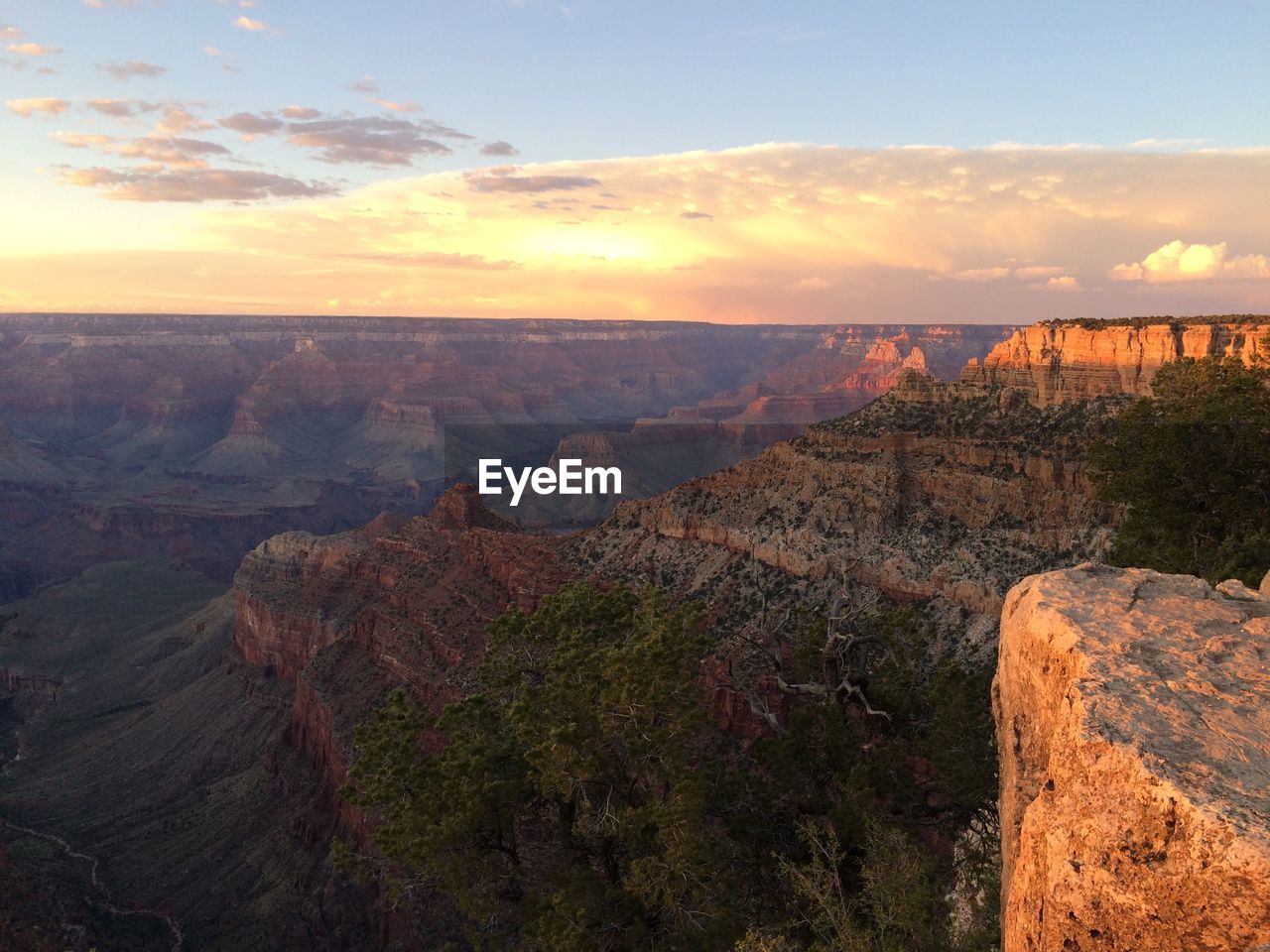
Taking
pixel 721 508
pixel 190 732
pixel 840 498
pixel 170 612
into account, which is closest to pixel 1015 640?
pixel 840 498

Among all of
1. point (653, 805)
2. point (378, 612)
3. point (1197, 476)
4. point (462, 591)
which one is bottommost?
point (378, 612)

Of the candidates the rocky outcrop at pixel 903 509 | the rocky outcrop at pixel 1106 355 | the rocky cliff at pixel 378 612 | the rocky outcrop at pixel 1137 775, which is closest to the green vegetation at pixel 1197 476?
the rocky outcrop at pixel 903 509

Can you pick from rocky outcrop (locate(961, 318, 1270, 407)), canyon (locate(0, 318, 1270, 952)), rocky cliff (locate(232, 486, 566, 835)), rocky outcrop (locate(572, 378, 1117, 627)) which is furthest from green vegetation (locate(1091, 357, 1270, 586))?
rocky cliff (locate(232, 486, 566, 835))

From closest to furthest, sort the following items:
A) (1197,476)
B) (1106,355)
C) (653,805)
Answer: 1. (653,805)
2. (1197,476)
3. (1106,355)

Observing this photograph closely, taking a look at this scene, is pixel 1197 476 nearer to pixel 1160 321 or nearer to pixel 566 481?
pixel 1160 321

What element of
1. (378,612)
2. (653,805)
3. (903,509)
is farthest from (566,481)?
(653,805)

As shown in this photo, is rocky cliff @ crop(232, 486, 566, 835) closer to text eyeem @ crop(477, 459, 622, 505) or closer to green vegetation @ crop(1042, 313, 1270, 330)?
green vegetation @ crop(1042, 313, 1270, 330)

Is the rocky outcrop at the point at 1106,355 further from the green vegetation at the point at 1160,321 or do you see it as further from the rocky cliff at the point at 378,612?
the rocky cliff at the point at 378,612
